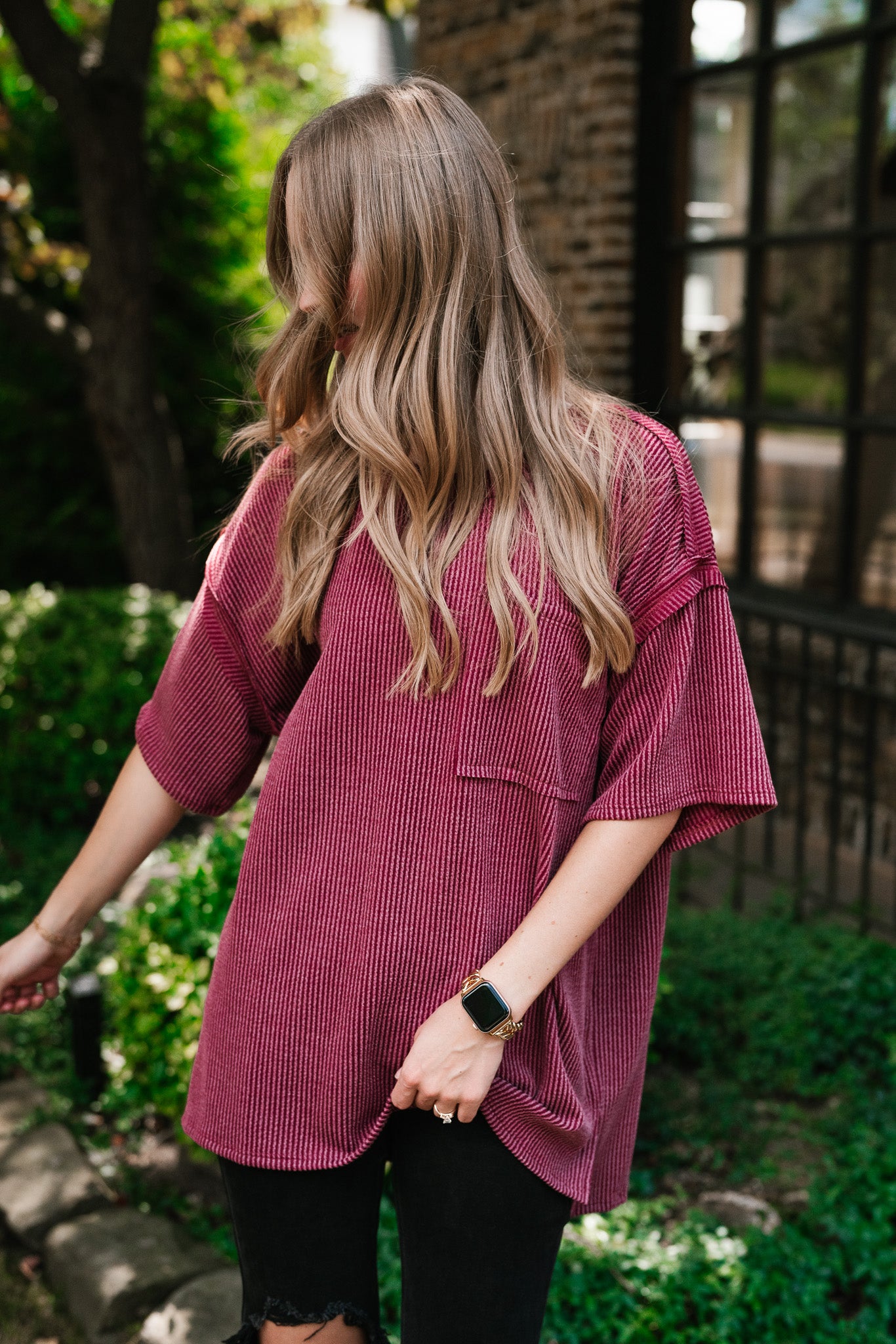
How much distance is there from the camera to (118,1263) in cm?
255

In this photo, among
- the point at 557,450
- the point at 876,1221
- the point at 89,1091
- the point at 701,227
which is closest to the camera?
the point at 557,450

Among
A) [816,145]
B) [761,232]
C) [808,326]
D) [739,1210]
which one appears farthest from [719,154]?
[739,1210]

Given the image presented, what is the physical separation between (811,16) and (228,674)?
4.31 metres

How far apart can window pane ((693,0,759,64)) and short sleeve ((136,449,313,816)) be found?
388cm

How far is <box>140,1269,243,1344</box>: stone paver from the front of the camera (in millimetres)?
2295

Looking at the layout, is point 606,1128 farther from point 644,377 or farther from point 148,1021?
point 644,377

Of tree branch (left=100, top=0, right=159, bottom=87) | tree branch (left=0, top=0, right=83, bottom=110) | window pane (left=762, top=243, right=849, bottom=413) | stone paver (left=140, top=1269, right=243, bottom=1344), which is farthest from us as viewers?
window pane (left=762, top=243, right=849, bottom=413)

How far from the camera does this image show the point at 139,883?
4773 millimetres

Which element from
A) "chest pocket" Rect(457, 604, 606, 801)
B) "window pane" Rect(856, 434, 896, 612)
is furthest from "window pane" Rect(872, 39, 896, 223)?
"chest pocket" Rect(457, 604, 606, 801)

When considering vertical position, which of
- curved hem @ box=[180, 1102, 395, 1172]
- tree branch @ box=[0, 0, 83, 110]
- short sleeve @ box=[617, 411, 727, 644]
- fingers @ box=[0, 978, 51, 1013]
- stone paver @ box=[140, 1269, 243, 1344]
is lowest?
stone paver @ box=[140, 1269, 243, 1344]

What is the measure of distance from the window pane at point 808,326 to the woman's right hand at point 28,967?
602 centimetres

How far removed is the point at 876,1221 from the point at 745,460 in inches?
120

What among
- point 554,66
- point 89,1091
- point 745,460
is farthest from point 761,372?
point 89,1091

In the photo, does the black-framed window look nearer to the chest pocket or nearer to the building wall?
the building wall
